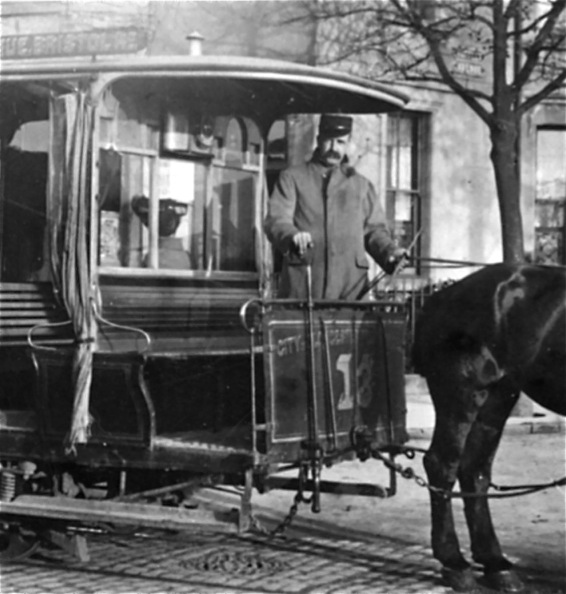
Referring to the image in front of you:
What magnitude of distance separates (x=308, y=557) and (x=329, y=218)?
2.00 m

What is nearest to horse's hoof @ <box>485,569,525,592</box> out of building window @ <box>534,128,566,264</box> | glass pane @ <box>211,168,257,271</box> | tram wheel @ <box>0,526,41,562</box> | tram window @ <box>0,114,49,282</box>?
tram wheel @ <box>0,526,41,562</box>

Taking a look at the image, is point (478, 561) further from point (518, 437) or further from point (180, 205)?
point (518, 437)

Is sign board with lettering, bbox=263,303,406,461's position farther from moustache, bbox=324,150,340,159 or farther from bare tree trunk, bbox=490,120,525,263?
bare tree trunk, bbox=490,120,525,263

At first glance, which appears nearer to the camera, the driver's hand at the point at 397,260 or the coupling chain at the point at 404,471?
the coupling chain at the point at 404,471

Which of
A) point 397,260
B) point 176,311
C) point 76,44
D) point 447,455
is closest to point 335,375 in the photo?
point 447,455

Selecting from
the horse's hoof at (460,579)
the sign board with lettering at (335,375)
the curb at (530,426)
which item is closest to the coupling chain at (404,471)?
the sign board with lettering at (335,375)

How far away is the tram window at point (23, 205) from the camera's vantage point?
7848 millimetres

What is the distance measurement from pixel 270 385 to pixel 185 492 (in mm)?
1768

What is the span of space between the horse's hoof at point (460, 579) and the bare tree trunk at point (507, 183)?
8782 mm

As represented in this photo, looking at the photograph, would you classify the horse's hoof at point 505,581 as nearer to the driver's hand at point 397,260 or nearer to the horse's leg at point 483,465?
the horse's leg at point 483,465

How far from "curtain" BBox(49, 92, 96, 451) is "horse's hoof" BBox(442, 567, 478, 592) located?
2.09 metres

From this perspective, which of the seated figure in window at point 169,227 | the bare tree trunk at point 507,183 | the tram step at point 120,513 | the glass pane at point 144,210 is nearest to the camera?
the tram step at point 120,513

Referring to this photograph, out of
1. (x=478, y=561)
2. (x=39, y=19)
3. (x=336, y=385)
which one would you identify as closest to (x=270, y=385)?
(x=336, y=385)

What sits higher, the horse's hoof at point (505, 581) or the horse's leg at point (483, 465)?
the horse's leg at point (483, 465)
